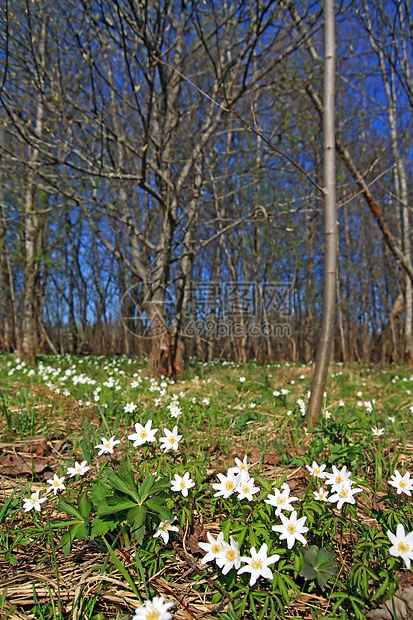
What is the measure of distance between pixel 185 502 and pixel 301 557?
504 mm

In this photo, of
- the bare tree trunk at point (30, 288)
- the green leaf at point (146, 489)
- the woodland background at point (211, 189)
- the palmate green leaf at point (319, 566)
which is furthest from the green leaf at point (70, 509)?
the bare tree trunk at point (30, 288)

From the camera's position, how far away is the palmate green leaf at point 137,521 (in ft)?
3.57

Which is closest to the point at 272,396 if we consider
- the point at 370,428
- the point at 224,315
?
the point at 370,428

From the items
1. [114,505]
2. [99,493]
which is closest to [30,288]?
[99,493]

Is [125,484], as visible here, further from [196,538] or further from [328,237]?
[328,237]

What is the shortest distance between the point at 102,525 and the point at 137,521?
0.14m

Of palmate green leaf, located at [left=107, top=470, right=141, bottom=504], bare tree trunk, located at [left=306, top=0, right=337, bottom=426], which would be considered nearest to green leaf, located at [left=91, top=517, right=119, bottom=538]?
palmate green leaf, located at [left=107, top=470, right=141, bottom=504]

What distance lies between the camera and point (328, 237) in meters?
2.26

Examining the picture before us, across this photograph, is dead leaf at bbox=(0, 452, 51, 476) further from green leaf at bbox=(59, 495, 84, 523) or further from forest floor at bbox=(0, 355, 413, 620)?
green leaf at bbox=(59, 495, 84, 523)

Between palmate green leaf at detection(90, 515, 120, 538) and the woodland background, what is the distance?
327 centimetres

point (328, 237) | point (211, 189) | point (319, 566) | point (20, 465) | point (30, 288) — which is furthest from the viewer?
point (211, 189)

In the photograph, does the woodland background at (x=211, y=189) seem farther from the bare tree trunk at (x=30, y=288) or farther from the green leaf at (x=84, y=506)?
the green leaf at (x=84, y=506)

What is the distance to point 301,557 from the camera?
1106 mm

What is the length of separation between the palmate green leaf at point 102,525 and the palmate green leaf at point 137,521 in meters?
0.06
